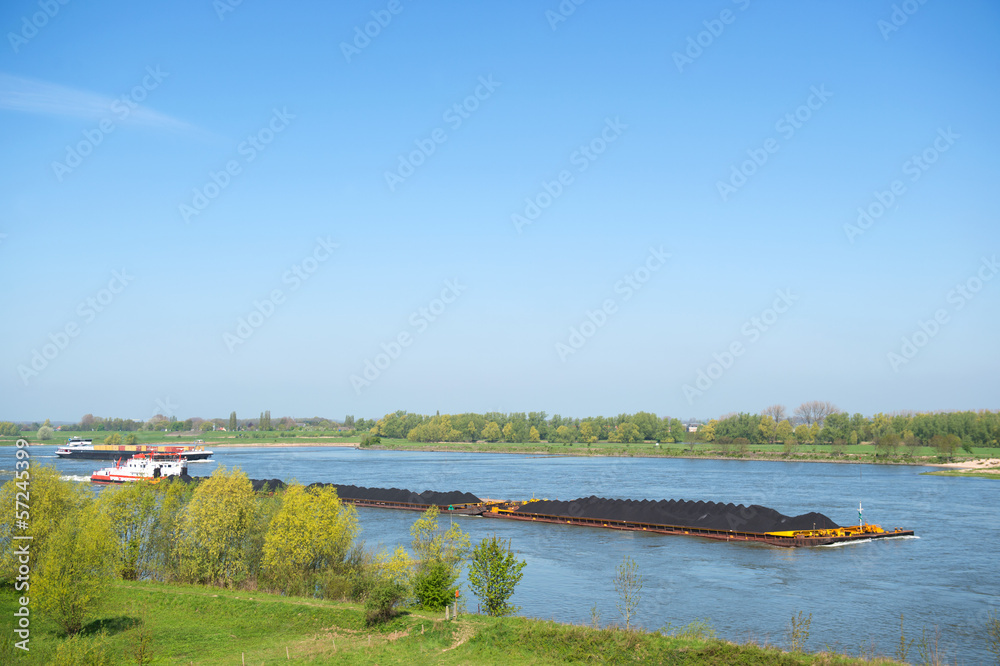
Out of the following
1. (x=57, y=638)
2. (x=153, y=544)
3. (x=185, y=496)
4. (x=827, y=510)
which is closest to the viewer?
(x=57, y=638)

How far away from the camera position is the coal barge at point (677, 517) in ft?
143

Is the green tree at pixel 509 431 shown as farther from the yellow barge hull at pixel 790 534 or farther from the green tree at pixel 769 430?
the yellow barge hull at pixel 790 534

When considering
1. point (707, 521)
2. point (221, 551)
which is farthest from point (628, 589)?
point (221, 551)

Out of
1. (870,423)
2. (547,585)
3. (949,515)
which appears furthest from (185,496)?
(870,423)

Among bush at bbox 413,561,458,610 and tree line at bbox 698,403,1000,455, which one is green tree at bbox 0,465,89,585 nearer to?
bush at bbox 413,561,458,610

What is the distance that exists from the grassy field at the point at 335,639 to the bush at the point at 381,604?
0.41 metres

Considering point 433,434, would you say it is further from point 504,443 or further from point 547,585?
point 547,585

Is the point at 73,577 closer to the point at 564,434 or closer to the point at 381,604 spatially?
the point at 381,604

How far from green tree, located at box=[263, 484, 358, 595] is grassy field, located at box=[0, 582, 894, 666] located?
2402 mm

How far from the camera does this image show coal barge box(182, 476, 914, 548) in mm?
43625

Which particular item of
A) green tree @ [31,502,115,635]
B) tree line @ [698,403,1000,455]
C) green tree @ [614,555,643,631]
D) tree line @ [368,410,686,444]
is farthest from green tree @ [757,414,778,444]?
green tree @ [31,502,115,635]

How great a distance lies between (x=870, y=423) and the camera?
138125 mm

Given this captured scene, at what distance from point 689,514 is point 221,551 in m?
30.5

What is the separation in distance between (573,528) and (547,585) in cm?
1847
